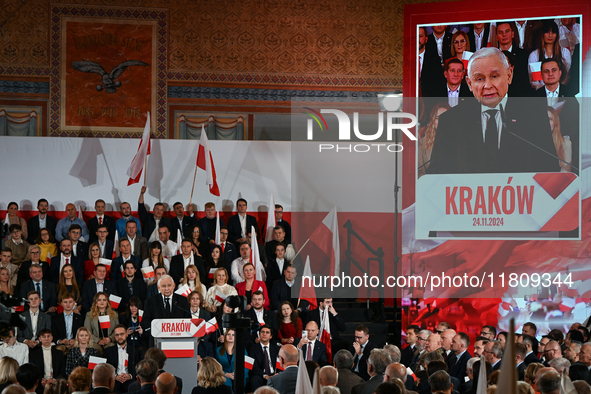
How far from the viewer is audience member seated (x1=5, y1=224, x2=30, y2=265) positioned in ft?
37.5

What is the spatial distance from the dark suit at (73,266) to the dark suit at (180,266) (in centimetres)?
143

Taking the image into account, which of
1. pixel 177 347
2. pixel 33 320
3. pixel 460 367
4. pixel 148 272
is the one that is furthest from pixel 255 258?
pixel 460 367

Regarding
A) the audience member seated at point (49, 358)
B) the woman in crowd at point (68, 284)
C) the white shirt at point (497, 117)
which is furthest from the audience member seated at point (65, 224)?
the white shirt at point (497, 117)

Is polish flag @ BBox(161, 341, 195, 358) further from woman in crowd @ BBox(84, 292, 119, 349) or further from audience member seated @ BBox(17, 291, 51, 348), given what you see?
audience member seated @ BBox(17, 291, 51, 348)

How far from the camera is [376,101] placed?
1498 centimetres

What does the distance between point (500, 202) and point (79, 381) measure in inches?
253

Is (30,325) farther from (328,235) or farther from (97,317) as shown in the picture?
(328,235)

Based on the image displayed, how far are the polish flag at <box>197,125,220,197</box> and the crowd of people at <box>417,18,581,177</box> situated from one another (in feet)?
14.1

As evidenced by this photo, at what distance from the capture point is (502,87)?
10375mm

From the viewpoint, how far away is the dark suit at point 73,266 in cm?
1065

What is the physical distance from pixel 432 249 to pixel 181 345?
13.6 ft

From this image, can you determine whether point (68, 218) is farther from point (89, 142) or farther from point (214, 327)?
point (214, 327)

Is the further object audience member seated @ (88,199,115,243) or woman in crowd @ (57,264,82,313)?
audience member seated @ (88,199,115,243)

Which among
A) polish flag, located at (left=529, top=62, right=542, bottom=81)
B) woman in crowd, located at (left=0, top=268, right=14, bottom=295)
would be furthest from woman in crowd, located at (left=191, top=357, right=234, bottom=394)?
polish flag, located at (left=529, top=62, right=542, bottom=81)
